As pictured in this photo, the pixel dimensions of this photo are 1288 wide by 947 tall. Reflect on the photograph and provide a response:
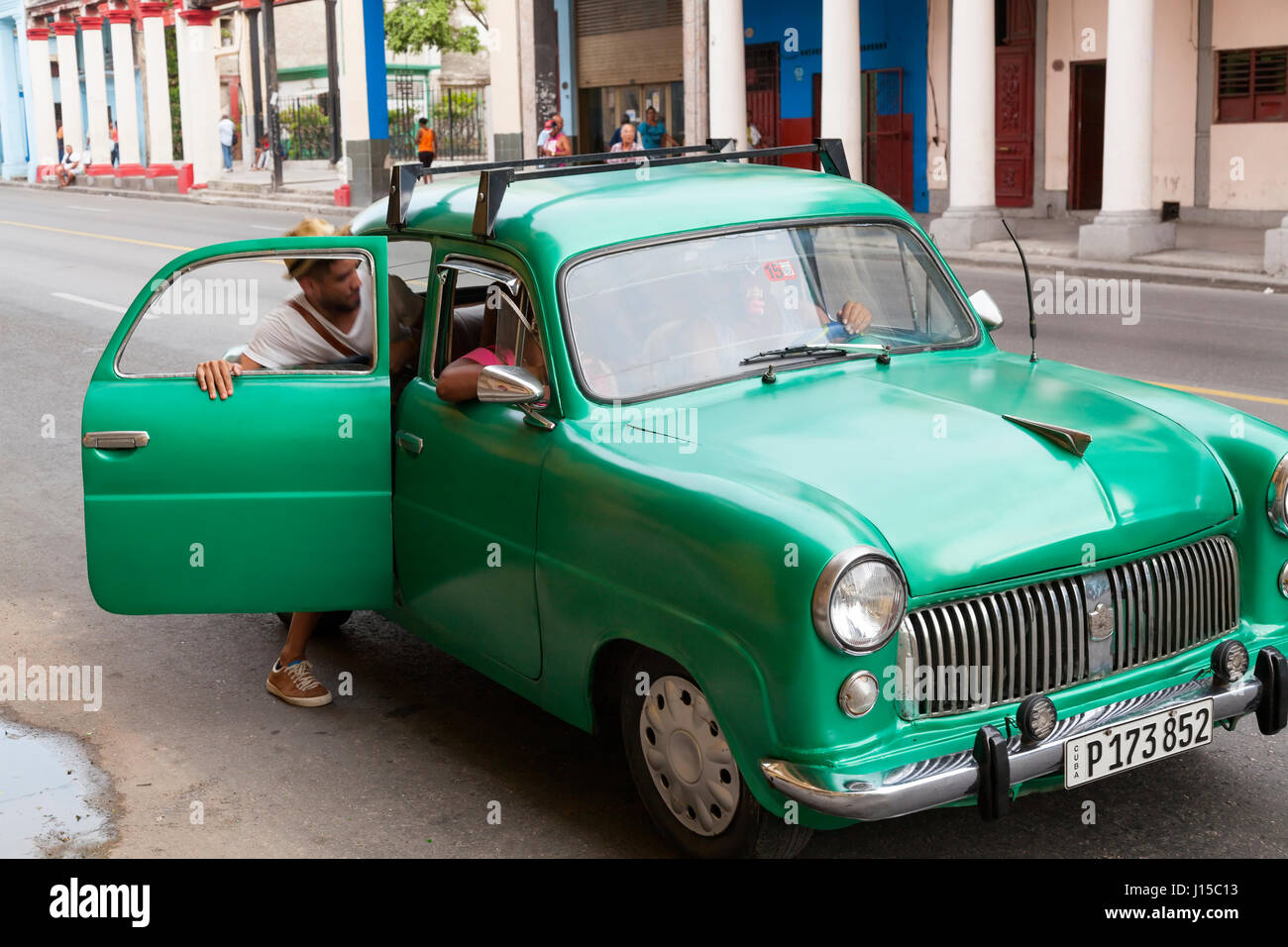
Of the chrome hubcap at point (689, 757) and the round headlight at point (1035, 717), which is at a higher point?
the round headlight at point (1035, 717)

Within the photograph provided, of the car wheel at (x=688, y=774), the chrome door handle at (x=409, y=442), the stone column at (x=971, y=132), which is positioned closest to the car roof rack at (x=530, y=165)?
the chrome door handle at (x=409, y=442)

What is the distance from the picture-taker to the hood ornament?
4.10 meters

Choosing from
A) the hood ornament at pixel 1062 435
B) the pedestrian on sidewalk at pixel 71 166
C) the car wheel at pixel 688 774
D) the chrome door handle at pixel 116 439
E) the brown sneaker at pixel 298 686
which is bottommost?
the brown sneaker at pixel 298 686

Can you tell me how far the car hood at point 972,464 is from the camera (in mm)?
3791

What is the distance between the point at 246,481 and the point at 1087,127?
22198 mm

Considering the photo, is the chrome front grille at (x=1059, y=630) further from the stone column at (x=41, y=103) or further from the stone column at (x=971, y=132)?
the stone column at (x=41, y=103)

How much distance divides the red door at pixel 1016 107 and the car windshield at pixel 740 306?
2160 cm

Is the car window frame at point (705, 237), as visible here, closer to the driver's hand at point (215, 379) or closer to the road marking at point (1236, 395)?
the driver's hand at point (215, 379)

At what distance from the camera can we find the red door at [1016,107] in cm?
2542

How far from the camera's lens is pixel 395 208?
544 centimetres

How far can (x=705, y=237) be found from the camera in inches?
192

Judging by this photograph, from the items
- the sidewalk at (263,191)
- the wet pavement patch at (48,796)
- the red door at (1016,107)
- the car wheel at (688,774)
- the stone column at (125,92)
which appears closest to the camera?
the car wheel at (688,774)

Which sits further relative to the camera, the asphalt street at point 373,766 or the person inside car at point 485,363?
the person inside car at point 485,363

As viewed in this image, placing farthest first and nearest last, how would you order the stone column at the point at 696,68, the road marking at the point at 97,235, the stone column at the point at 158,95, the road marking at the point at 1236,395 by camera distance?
the stone column at the point at 158,95 → the stone column at the point at 696,68 → the road marking at the point at 97,235 → the road marking at the point at 1236,395
